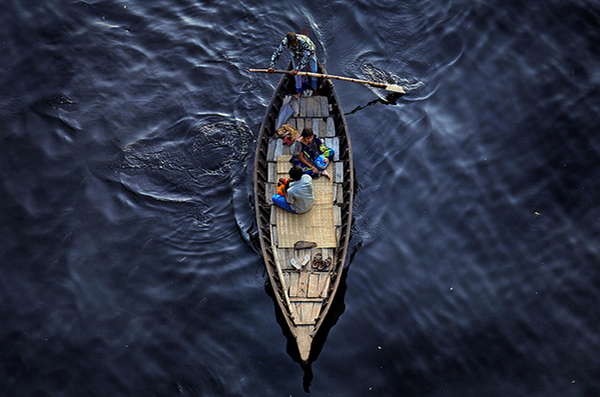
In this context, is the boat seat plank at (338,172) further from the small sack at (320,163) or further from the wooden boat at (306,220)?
the small sack at (320,163)

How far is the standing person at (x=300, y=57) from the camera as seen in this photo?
13172 millimetres

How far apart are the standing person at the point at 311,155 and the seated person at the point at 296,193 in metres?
0.60

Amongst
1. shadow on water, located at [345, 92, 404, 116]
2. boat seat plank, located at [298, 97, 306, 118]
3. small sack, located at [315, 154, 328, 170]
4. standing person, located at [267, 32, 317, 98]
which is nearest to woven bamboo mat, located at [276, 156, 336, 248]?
small sack, located at [315, 154, 328, 170]

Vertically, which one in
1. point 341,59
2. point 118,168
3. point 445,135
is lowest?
point 118,168

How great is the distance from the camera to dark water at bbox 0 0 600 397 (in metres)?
10.9

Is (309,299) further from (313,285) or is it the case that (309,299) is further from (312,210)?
(312,210)

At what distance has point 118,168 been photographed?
45.0 ft

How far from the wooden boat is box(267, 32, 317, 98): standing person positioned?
32 centimetres

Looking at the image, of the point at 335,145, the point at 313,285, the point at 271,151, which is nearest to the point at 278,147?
the point at 271,151

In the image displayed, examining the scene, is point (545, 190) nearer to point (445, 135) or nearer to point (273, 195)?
point (445, 135)

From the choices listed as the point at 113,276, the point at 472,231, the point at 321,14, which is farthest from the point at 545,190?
the point at 113,276

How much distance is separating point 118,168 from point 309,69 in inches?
A: 241

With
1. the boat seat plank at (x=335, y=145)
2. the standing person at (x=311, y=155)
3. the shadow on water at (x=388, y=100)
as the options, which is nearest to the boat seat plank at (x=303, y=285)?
the standing person at (x=311, y=155)

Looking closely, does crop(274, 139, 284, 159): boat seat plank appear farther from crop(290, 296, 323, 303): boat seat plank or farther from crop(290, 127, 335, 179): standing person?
crop(290, 296, 323, 303): boat seat plank
